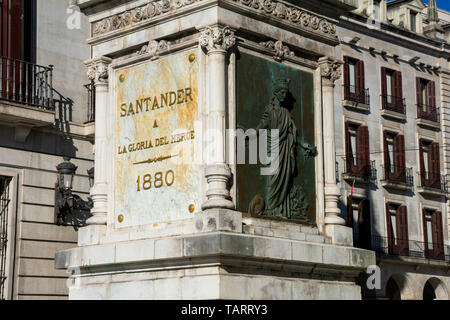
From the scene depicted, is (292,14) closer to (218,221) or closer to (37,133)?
(218,221)

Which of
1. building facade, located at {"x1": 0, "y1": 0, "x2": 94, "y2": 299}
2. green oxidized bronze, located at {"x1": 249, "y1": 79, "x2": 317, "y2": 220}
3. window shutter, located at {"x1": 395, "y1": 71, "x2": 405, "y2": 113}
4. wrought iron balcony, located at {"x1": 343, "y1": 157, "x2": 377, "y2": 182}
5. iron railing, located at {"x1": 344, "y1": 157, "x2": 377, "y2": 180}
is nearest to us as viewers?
green oxidized bronze, located at {"x1": 249, "y1": 79, "x2": 317, "y2": 220}

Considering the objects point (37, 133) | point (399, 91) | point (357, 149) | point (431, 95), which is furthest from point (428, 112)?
point (37, 133)

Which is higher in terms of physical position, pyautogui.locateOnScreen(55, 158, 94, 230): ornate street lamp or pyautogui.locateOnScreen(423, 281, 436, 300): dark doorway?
pyautogui.locateOnScreen(55, 158, 94, 230): ornate street lamp

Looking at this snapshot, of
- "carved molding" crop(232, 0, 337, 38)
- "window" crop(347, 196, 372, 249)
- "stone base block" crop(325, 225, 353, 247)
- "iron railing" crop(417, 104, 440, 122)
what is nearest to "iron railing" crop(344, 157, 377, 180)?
"window" crop(347, 196, 372, 249)


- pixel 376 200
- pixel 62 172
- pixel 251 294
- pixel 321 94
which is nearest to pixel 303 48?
pixel 321 94

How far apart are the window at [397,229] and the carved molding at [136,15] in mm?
29084

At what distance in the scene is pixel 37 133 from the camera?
67.8 ft

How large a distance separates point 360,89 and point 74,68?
21.6m

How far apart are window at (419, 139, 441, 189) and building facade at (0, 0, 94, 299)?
25.5 metres

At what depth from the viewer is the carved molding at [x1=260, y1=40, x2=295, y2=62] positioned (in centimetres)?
1267

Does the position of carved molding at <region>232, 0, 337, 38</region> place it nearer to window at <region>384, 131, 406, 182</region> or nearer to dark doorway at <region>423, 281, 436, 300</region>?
window at <region>384, 131, 406, 182</region>

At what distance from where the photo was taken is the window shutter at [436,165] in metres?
44.2
